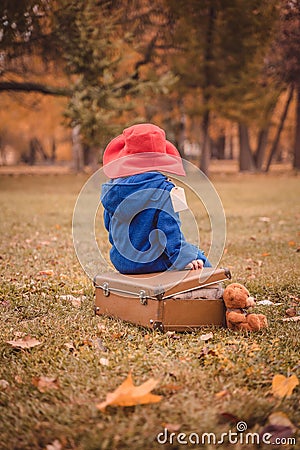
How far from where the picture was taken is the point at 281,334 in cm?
377

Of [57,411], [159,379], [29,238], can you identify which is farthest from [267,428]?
[29,238]

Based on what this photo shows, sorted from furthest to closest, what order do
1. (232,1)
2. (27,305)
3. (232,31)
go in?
(232,31) < (232,1) < (27,305)

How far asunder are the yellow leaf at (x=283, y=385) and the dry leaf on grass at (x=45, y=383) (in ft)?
3.40

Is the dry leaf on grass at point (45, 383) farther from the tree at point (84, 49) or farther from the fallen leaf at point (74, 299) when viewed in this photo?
the tree at point (84, 49)

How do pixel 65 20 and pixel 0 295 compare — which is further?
pixel 65 20

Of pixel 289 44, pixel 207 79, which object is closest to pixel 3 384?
pixel 289 44

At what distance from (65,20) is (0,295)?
35.3 feet

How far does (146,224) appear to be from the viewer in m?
4.01

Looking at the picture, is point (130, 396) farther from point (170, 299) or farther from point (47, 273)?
point (47, 273)

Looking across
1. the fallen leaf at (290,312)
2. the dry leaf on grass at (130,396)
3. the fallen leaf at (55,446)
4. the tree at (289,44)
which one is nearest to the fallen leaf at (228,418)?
the dry leaf on grass at (130,396)

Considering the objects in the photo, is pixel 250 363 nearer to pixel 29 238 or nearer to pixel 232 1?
pixel 29 238

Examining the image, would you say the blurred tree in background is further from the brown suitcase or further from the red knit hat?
the brown suitcase

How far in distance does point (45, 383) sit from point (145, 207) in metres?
1.44

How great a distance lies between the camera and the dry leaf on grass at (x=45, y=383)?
2932 mm
